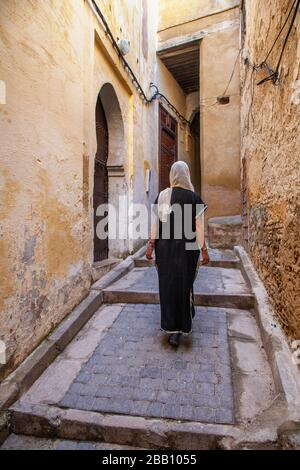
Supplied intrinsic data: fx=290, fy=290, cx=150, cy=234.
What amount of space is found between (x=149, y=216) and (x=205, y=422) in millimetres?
5426

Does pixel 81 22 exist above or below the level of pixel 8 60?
above

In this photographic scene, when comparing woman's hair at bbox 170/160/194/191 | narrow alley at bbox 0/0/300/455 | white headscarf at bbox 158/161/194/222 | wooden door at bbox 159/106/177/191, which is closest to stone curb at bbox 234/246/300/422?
narrow alley at bbox 0/0/300/455

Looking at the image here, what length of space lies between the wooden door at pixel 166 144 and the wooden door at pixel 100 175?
3382 mm

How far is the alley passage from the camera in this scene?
1.93m

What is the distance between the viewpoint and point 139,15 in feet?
20.7

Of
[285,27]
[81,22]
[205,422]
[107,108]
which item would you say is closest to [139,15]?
[107,108]

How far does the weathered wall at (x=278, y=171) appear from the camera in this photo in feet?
7.88

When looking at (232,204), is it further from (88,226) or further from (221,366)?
(221,366)

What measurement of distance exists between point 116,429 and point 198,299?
1978 millimetres

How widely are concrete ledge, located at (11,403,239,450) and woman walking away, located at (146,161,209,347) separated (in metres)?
0.93

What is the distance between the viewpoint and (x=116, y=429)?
1.88 metres
